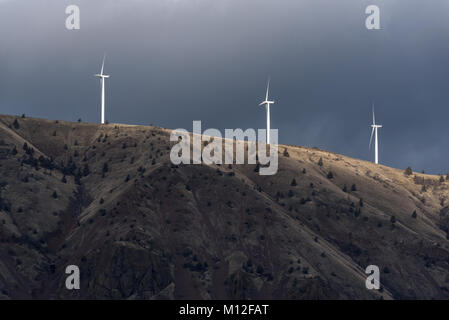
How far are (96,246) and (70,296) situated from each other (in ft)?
42.0

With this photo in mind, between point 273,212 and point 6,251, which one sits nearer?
point 6,251

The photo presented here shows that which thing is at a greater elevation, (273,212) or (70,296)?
(273,212)

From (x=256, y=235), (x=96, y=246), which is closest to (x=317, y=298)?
(x=256, y=235)

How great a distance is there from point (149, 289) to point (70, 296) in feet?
45.0

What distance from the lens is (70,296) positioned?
16938cm

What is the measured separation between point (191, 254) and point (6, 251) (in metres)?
33.7

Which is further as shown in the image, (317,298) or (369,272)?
(369,272)
